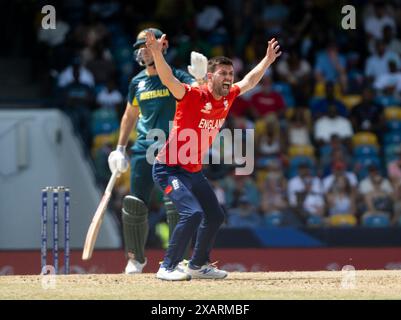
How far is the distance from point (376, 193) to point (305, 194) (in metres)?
0.83

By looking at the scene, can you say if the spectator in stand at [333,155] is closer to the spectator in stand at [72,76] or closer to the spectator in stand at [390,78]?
the spectator in stand at [390,78]

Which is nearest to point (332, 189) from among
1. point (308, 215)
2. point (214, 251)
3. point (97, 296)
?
point (308, 215)

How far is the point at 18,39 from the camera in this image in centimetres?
1719

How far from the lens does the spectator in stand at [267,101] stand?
632 inches

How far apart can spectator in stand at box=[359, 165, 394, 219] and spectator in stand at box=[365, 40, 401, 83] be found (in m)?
2.06

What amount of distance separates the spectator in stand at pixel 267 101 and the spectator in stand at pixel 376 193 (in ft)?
5.25

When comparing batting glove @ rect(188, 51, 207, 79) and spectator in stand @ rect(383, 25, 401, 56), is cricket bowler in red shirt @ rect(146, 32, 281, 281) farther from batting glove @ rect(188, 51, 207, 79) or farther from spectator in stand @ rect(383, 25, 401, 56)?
spectator in stand @ rect(383, 25, 401, 56)

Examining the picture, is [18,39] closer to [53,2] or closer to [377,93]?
[53,2]

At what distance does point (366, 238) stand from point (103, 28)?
5.07m

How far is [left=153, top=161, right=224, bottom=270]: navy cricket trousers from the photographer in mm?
9375

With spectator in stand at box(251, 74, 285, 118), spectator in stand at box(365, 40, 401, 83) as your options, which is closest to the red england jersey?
spectator in stand at box(251, 74, 285, 118)

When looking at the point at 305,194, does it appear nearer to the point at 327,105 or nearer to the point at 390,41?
the point at 327,105

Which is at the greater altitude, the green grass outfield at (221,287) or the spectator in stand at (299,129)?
the spectator in stand at (299,129)

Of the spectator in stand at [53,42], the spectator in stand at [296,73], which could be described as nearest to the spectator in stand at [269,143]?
the spectator in stand at [296,73]
